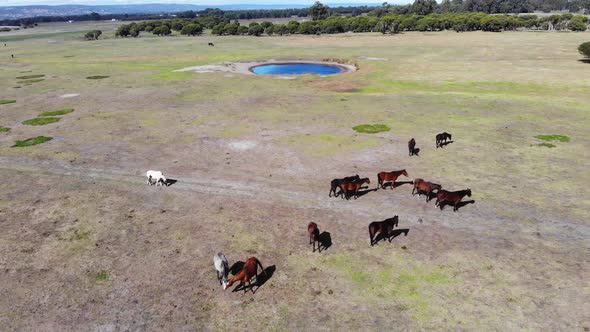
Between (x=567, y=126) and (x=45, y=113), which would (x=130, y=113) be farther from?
(x=567, y=126)

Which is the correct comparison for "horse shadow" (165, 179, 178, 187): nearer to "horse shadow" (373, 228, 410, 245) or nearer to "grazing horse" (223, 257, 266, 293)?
"grazing horse" (223, 257, 266, 293)

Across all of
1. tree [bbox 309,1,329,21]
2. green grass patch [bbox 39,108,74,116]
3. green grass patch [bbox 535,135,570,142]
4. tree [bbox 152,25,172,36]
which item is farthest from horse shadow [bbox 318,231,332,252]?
tree [bbox 309,1,329,21]

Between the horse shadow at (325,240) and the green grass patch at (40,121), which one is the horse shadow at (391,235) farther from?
the green grass patch at (40,121)

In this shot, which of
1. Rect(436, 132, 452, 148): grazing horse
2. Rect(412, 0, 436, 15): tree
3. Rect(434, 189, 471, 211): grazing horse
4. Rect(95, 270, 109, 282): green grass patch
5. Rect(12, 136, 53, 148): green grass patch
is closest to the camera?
Rect(95, 270, 109, 282): green grass patch

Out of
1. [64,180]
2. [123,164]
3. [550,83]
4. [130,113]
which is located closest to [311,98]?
[130,113]

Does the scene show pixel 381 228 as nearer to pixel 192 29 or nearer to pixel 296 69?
pixel 296 69

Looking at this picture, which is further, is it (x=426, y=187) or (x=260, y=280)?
(x=426, y=187)

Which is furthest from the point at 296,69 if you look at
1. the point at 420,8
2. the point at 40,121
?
the point at 420,8

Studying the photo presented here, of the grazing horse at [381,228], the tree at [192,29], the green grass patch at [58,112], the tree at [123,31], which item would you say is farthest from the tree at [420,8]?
the grazing horse at [381,228]
